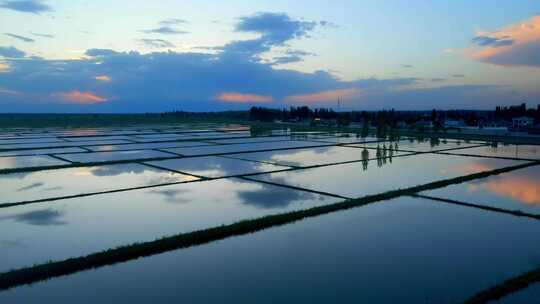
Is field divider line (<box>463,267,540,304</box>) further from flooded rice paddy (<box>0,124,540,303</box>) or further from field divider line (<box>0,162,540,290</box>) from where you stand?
field divider line (<box>0,162,540,290</box>)

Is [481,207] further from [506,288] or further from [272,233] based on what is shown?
[272,233]

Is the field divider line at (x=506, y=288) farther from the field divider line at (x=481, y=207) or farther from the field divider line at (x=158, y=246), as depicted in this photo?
the field divider line at (x=158, y=246)

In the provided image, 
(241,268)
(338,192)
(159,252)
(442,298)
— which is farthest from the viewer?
(338,192)

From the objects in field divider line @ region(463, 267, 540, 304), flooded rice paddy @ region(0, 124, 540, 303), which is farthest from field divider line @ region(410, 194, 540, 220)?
field divider line @ region(463, 267, 540, 304)

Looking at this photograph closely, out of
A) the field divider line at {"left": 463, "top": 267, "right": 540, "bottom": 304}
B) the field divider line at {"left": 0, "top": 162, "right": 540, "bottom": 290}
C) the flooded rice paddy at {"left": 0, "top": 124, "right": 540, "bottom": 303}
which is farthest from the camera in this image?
the field divider line at {"left": 0, "top": 162, "right": 540, "bottom": 290}

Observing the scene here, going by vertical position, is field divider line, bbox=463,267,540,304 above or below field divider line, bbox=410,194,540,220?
below

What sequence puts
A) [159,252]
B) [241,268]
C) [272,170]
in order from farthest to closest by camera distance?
[272,170]
[159,252]
[241,268]

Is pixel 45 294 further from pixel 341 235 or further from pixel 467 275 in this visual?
pixel 467 275

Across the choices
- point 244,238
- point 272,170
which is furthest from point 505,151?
point 244,238
